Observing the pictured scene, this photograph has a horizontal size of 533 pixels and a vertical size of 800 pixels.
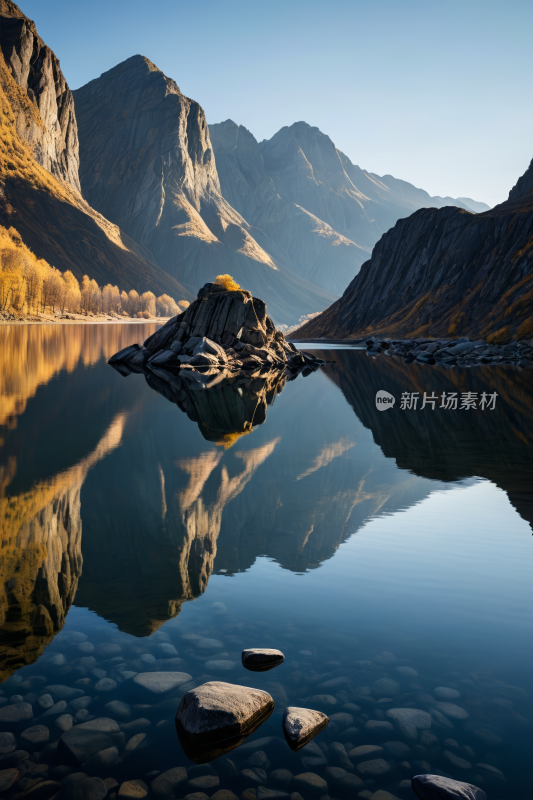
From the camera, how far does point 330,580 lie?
8180mm

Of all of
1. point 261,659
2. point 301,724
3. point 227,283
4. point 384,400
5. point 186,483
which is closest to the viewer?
point 301,724

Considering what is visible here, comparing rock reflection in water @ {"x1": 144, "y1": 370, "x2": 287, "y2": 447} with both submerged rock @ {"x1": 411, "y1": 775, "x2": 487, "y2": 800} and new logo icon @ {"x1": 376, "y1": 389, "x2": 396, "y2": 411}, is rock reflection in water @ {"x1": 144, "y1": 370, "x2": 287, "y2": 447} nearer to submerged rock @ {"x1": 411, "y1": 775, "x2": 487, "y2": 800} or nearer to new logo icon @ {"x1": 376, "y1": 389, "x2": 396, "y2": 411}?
new logo icon @ {"x1": 376, "y1": 389, "x2": 396, "y2": 411}

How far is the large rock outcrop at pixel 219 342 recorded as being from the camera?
2212 inches

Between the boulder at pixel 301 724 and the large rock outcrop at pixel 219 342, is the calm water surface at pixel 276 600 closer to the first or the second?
the boulder at pixel 301 724

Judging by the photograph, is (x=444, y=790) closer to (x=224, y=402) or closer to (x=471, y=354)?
(x=224, y=402)

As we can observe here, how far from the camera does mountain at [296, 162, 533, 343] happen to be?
81.1 metres

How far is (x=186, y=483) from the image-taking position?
44.1ft

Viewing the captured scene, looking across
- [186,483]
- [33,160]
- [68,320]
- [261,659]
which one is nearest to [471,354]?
[186,483]

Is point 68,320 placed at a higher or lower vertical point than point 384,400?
higher

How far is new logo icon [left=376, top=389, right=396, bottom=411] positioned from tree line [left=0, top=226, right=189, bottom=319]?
292 feet

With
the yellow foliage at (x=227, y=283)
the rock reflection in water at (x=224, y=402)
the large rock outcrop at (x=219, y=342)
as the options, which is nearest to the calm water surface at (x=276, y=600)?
the rock reflection in water at (x=224, y=402)

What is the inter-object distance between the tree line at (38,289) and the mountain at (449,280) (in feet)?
190

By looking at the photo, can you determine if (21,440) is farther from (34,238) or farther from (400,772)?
Result: (34,238)

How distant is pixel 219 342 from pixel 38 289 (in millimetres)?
71173
